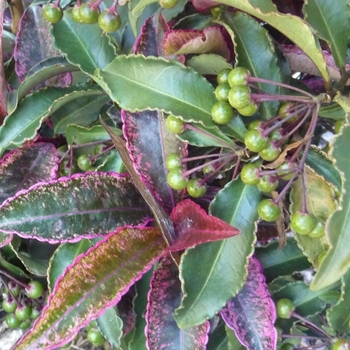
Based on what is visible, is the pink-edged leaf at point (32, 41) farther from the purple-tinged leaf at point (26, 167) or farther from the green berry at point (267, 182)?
the green berry at point (267, 182)

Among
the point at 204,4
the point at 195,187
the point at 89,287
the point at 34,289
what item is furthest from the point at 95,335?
the point at 204,4

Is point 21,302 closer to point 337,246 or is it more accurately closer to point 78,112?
point 78,112

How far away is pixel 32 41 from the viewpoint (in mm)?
840

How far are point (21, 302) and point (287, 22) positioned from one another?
82 centimetres

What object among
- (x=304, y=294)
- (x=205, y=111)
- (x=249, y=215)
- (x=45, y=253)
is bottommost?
(x=304, y=294)

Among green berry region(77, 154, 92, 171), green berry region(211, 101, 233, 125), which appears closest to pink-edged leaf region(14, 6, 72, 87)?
green berry region(77, 154, 92, 171)

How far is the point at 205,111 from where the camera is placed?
2.01 feet

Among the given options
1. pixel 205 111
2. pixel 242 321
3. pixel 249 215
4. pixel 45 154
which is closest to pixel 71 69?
pixel 45 154

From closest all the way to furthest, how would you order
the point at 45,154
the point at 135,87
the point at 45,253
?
the point at 135,87 < the point at 45,154 < the point at 45,253

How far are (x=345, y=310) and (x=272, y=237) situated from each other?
166 mm

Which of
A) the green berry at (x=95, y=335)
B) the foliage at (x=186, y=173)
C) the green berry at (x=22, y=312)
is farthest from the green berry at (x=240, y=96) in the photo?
the green berry at (x=22, y=312)

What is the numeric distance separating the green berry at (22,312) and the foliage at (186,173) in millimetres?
248

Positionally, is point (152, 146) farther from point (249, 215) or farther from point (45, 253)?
point (45, 253)

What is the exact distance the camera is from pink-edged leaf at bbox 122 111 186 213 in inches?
26.5
